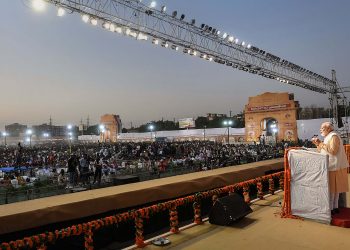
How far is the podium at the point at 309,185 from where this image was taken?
6.14 metres

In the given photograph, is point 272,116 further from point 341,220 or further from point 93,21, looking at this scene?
point 341,220

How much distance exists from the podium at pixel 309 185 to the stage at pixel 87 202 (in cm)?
219

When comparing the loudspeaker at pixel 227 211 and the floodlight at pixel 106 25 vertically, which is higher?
the floodlight at pixel 106 25

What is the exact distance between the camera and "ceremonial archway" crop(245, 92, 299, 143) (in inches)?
1722

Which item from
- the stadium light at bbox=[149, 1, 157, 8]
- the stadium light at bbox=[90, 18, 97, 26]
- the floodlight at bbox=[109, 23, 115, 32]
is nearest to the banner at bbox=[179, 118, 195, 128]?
the stadium light at bbox=[149, 1, 157, 8]

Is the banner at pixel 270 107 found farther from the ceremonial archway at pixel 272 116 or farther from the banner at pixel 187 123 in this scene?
the banner at pixel 187 123

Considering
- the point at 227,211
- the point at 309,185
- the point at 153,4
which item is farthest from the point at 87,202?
the point at 153,4

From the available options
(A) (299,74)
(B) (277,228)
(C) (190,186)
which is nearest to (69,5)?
(C) (190,186)

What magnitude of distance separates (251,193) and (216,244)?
6.13 metres

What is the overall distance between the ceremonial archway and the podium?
37.1m

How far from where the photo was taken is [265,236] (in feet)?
18.6

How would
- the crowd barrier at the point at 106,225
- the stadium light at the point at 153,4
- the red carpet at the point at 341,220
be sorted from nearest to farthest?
the crowd barrier at the point at 106,225
the red carpet at the point at 341,220
the stadium light at the point at 153,4

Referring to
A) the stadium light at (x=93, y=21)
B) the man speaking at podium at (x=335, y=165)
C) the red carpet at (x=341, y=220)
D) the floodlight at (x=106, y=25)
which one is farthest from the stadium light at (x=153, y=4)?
the red carpet at (x=341, y=220)

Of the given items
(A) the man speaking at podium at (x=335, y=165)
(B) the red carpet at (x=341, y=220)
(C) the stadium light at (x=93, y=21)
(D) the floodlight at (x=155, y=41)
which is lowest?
(B) the red carpet at (x=341, y=220)
